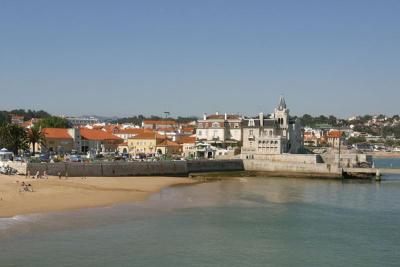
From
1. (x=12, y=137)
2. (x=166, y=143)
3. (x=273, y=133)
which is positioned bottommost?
(x=166, y=143)

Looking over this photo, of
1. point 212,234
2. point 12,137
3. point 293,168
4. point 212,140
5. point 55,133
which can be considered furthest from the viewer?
point 212,140

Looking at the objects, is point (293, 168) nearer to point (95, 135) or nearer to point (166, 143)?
point (166, 143)

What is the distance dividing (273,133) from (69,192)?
49475mm

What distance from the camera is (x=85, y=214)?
3575 cm

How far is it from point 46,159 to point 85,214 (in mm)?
24234

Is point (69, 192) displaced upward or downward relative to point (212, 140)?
downward

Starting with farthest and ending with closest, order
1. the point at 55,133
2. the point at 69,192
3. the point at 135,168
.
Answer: the point at 55,133 → the point at 135,168 → the point at 69,192

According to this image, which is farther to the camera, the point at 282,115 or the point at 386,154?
the point at 386,154

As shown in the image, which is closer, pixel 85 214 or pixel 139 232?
pixel 139 232

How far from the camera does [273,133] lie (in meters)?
88.7

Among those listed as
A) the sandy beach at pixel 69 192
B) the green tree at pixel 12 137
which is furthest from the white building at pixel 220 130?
the sandy beach at pixel 69 192

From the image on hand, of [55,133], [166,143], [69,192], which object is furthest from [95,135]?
[69,192]

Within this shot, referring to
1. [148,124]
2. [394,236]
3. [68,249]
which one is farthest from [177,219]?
[148,124]

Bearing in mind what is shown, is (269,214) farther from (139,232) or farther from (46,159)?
(46,159)
